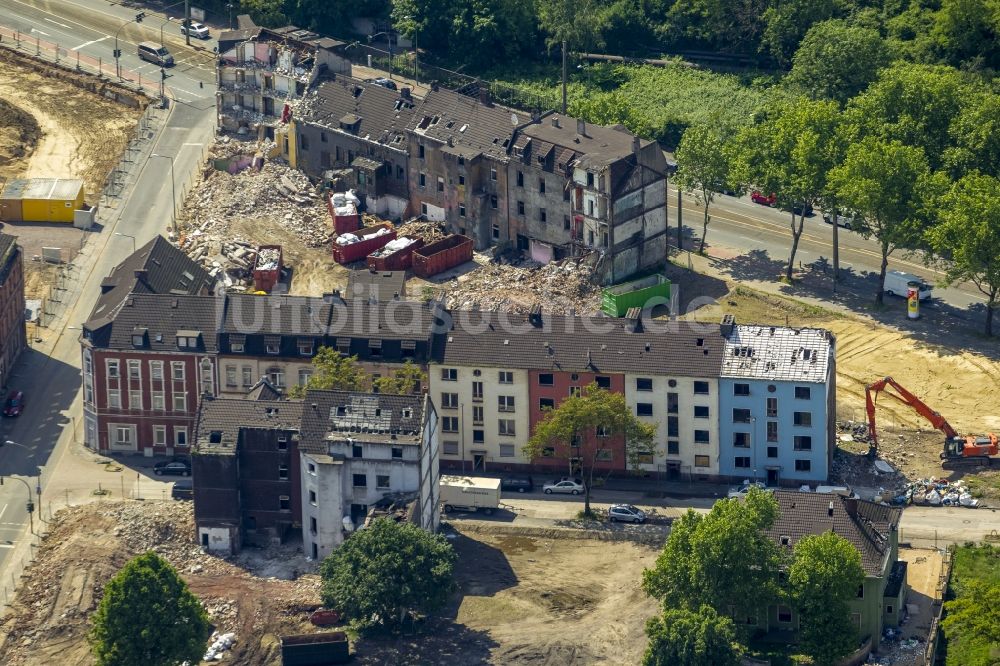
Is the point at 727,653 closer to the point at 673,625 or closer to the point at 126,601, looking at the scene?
the point at 673,625

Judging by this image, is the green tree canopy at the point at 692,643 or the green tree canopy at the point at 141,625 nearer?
the green tree canopy at the point at 692,643

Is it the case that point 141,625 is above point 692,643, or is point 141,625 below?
above

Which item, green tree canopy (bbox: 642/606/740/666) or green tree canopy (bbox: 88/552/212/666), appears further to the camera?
green tree canopy (bbox: 88/552/212/666)

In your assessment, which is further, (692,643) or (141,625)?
(141,625)

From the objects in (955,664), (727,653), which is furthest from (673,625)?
(955,664)
